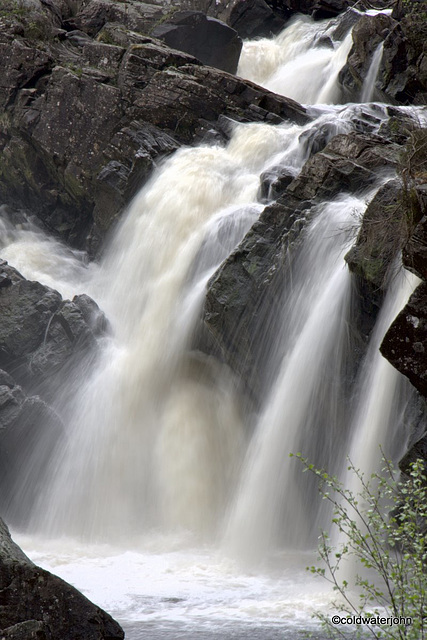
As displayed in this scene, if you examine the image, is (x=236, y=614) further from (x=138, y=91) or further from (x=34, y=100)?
(x=34, y=100)

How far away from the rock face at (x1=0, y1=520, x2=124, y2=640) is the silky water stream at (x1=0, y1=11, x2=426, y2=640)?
6.21 feet

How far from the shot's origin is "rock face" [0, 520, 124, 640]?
192 inches

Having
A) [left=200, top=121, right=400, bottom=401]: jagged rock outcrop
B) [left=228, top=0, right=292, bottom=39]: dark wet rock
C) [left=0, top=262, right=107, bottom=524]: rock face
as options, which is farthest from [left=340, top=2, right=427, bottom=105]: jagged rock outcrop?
[left=0, top=262, right=107, bottom=524]: rock face

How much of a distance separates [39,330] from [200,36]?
12742mm

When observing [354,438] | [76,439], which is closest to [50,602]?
[354,438]

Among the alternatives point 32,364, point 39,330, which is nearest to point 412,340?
point 32,364

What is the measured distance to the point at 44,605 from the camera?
16.3ft

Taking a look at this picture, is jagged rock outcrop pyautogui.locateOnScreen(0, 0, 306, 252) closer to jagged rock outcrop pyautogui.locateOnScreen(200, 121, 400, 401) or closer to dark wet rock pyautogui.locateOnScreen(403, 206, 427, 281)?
jagged rock outcrop pyautogui.locateOnScreen(200, 121, 400, 401)

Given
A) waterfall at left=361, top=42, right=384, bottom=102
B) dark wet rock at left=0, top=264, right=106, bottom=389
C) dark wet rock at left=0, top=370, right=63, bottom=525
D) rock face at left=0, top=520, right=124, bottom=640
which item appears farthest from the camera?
waterfall at left=361, top=42, right=384, bottom=102

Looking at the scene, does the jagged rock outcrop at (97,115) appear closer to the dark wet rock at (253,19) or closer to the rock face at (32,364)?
the rock face at (32,364)

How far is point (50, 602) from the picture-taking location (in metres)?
5.00

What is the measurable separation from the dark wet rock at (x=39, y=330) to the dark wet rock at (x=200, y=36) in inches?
438

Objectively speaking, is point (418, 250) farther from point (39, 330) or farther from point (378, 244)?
point (39, 330)

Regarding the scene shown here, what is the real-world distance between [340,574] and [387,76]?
42.3ft
